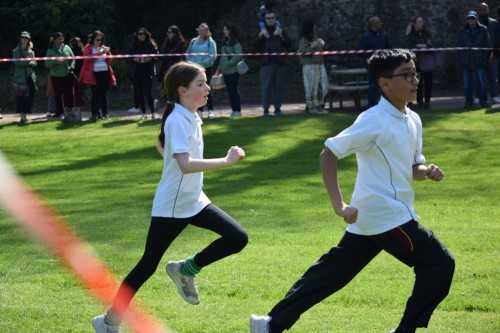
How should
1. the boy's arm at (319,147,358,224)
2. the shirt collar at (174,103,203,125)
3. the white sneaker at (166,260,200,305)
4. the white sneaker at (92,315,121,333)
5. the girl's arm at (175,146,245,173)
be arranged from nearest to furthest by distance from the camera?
the boy's arm at (319,147,358,224) < the girl's arm at (175,146,245,173) < the white sneaker at (92,315,121,333) < the shirt collar at (174,103,203,125) < the white sneaker at (166,260,200,305)

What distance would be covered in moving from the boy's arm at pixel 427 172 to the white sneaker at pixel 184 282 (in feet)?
5.85

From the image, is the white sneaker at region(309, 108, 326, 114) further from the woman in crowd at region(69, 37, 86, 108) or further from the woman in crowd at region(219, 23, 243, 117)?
the woman in crowd at region(69, 37, 86, 108)

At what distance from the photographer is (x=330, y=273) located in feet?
20.2

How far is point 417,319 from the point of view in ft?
19.7

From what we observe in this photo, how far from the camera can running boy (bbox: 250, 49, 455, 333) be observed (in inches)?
235

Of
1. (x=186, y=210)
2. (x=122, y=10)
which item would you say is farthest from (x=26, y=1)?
(x=186, y=210)

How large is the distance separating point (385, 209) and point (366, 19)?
22.4m

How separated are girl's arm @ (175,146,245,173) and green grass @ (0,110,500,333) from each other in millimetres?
1169

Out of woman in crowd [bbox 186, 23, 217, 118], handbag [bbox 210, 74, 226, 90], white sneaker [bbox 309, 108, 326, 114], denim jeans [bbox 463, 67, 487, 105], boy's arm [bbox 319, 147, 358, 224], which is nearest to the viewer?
boy's arm [bbox 319, 147, 358, 224]

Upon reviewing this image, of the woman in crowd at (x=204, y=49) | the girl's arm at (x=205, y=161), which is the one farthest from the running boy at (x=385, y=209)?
the woman in crowd at (x=204, y=49)

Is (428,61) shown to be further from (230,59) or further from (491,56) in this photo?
(230,59)

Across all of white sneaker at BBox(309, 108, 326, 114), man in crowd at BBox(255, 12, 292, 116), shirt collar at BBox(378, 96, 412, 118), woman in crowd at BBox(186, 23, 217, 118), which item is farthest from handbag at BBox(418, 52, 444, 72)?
shirt collar at BBox(378, 96, 412, 118)

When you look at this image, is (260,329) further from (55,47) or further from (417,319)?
(55,47)

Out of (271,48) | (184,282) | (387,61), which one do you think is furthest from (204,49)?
(387,61)
